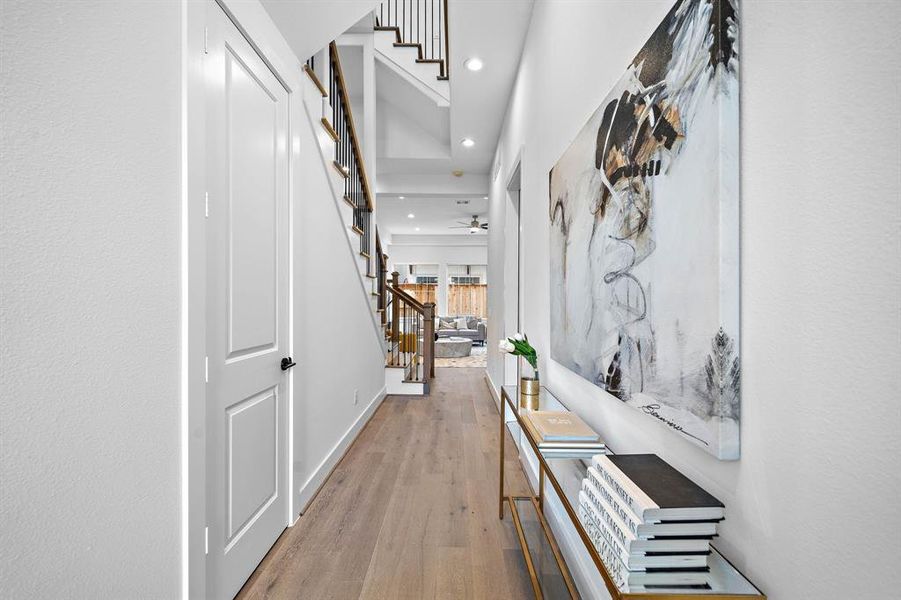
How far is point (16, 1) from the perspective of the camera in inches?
30.7

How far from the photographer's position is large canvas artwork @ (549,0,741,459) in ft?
2.38

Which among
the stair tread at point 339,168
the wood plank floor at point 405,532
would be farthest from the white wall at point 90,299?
the stair tread at point 339,168

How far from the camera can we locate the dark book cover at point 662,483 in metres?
0.72

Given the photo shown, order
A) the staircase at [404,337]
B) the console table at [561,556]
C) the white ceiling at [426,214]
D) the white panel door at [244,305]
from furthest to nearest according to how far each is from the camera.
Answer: the white ceiling at [426,214]
the staircase at [404,337]
the white panel door at [244,305]
the console table at [561,556]

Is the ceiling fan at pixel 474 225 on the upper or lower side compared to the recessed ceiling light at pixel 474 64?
lower

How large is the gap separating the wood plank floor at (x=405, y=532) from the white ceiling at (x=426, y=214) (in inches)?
197

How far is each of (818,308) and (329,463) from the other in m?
2.70

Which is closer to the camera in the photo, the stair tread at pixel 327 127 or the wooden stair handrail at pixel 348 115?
the stair tread at pixel 327 127

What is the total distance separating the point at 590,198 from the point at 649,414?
76cm

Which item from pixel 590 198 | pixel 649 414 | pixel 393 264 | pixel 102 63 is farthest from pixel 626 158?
pixel 393 264

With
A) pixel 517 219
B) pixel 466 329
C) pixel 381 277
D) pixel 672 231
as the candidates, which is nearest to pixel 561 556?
pixel 672 231

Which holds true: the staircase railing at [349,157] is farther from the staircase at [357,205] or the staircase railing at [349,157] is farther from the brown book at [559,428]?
the brown book at [559,428]

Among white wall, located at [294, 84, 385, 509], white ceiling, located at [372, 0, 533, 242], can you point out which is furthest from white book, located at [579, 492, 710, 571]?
white ceiling, located at [372, 0, 533, 242]

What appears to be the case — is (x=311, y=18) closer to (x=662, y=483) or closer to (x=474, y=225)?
(x=662, y=483)
